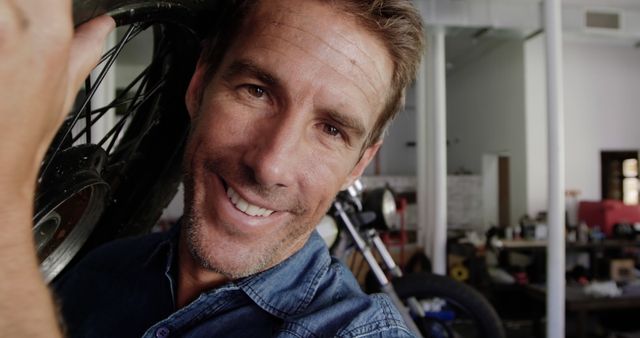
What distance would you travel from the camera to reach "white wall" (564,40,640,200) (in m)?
6.24

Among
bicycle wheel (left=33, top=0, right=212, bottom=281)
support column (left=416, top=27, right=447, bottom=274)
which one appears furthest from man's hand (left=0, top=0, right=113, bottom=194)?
support column (left=416, top=27, right=447, bottom=274)

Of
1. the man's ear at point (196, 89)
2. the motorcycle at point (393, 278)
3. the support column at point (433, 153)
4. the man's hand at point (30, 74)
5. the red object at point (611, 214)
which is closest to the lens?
the man's hand at point (30, 74)

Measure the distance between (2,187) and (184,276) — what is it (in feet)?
1.93

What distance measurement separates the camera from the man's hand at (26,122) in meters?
0.25

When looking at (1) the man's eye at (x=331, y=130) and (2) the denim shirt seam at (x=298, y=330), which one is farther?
(1) the man's eye at (x=331, y=130)

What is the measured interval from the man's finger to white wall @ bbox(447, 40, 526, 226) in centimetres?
650

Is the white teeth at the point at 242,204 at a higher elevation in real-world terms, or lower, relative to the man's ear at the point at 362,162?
lower

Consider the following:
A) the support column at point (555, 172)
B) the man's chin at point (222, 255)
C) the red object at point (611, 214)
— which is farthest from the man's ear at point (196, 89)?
the red object at point (611, 214)

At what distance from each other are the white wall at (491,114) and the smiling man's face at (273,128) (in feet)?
19.9

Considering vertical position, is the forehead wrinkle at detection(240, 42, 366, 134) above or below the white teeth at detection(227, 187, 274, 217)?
above

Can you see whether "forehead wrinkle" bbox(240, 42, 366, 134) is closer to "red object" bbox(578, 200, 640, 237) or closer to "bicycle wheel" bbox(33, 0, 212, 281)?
"bicycle wheel" bbox(33, 0, 212, 281)

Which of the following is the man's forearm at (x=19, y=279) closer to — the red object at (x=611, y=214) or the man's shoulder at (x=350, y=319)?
the man's shoulder at (x=350, y=319)

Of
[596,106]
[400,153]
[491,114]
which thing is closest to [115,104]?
[596,106]

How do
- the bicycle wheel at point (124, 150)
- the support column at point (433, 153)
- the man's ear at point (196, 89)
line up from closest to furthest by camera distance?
the bicycle wheel at point (124, 150) < the man's ear at point (196, 89) < the support column at point (433, 153)
